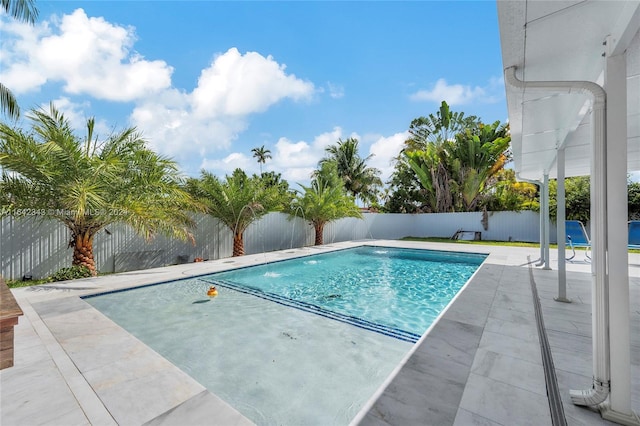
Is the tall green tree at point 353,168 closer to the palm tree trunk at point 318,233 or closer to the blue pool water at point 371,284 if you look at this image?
the palm tree trunk at point 318,233

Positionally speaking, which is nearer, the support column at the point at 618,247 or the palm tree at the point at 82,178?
the support column at the point at 618,247

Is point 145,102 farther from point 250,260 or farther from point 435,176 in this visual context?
point 435,176

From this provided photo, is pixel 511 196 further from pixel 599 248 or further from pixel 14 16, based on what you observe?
pixel 14 16

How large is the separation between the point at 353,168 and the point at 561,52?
72.5 ft

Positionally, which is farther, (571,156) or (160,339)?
(571,156)

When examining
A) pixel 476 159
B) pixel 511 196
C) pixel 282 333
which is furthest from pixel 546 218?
pixel 511 196

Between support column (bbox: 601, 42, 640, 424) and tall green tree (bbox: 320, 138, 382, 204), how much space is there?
22183 mm

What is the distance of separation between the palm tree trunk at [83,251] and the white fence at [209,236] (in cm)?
122

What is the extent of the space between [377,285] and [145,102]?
34.0ft

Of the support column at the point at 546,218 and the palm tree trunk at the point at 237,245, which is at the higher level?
the support column at the point at 546,218

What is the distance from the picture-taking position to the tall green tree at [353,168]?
79.9 ft

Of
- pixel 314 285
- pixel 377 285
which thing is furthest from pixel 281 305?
pixel 377 285

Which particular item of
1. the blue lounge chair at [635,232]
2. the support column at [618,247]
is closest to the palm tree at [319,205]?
the blue lounge chair at [635,232]

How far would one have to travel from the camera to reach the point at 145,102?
1026cm
